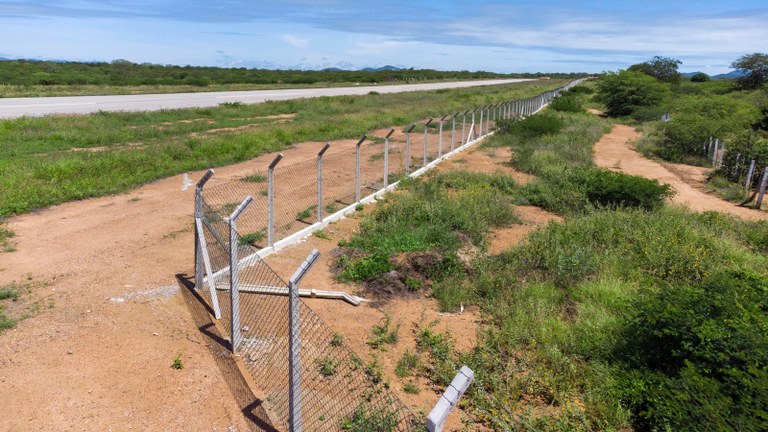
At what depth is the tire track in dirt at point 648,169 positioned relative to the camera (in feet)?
44.0

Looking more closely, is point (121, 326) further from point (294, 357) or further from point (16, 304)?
point (294, 357)

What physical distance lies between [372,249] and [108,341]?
3.96 m

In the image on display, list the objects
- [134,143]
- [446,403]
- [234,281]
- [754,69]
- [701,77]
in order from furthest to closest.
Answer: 1. [701,77]
2. [754,69]
3. [134,143]
4. [234,281]
5. [446,403]

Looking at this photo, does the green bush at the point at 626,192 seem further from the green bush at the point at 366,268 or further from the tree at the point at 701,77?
the tree at the point at 701,77

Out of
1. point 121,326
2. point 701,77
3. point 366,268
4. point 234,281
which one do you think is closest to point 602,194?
point 366,268

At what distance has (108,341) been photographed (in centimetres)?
549

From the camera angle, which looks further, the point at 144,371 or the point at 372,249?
the point at 372,249

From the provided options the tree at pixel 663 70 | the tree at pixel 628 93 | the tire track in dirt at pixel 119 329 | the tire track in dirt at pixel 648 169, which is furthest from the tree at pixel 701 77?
the tire track in dirt at pixel 119 329

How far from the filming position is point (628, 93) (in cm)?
3978

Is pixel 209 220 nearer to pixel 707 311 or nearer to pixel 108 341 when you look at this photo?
pixel 108 341

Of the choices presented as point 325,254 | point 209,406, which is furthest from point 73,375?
point 325,254

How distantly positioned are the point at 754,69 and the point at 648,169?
180ft

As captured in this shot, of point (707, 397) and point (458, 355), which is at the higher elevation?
point (707, 397)

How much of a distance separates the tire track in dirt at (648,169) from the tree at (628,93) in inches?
390
